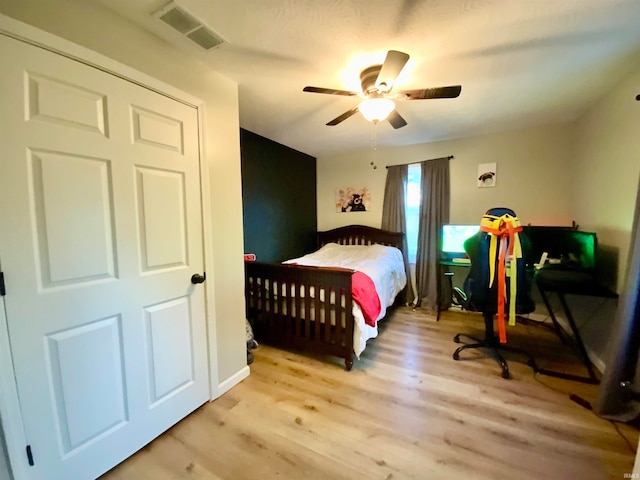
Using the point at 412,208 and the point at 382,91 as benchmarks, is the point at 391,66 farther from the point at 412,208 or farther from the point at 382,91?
the point at 412,208

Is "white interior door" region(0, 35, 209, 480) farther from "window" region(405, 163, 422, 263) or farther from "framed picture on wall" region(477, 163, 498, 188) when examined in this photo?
"framed picture on wall" region(477, 163, 498, 188)

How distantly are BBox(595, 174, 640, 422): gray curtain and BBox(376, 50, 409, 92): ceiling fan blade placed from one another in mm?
1565

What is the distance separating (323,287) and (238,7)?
75.0 inches

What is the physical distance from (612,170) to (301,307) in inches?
112

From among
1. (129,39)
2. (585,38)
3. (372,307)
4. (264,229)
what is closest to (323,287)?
(372,307)

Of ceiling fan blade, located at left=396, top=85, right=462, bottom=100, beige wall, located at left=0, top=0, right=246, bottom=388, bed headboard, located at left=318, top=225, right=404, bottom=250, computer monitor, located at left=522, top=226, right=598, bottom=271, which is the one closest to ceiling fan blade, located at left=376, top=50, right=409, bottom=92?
ceiling fan blade, located at left=396, top=85, right=462, bottom=100

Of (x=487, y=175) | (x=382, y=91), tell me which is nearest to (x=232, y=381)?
(x=382, y=91)

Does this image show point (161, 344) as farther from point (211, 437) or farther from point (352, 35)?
point (352, 35)

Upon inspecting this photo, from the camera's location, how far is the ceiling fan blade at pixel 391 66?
1.43 meters

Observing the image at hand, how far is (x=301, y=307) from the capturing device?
2461 millimetres

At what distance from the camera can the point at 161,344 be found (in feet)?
5.13

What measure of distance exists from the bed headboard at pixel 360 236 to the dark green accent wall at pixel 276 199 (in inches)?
10.8

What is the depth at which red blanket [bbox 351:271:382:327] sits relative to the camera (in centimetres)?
226

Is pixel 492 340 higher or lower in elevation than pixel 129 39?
lower
